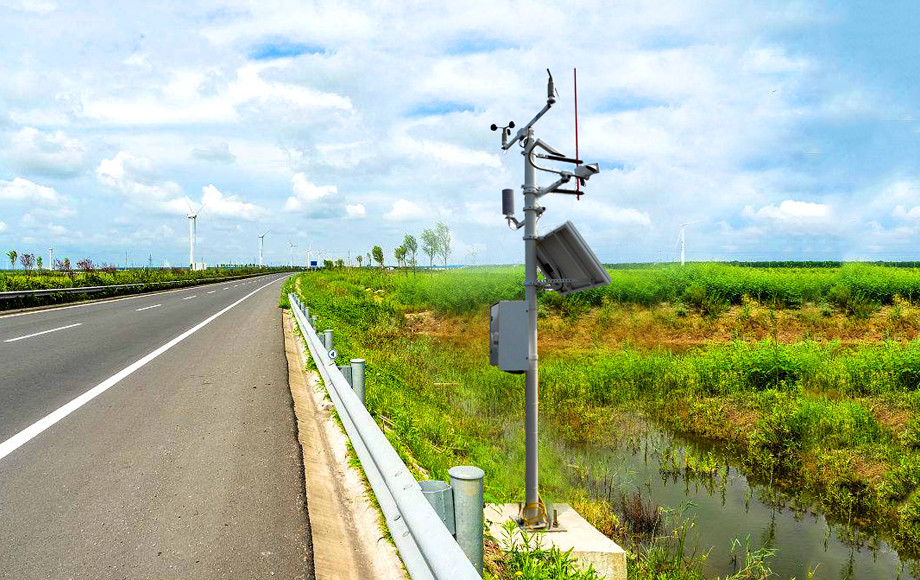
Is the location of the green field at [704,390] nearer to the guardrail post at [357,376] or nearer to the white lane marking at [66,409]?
the guardrail post at [357,376]

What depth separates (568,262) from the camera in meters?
4.93

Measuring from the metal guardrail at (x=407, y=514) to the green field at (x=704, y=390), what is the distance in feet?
4.22

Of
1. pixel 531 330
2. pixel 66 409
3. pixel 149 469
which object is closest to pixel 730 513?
pixel 531 330

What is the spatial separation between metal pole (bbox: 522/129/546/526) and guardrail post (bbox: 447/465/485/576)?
2581 millimetres

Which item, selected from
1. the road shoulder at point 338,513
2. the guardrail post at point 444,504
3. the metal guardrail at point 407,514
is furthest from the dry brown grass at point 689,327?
the guardrail post at point 444,504

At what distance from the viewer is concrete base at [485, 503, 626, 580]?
14.8 feet

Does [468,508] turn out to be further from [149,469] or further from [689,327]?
[689,327]

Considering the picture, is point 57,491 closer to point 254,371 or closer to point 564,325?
point 254,371

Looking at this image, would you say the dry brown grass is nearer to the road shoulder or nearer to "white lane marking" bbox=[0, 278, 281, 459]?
"white lane marking" bbox=[0, 278, 281, 459]

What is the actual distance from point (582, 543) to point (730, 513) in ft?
12.6

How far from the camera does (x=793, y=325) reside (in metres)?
24.1

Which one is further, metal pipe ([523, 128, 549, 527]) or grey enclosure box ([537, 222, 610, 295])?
metal pipe ([523, 128, 549, 527])

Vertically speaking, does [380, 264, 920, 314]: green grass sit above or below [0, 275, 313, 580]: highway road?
above

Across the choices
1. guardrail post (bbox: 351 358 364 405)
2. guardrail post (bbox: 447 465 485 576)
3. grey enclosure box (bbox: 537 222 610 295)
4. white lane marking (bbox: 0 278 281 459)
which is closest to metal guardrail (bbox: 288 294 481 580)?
guardrail post (bbox: 447 465 485 576)
